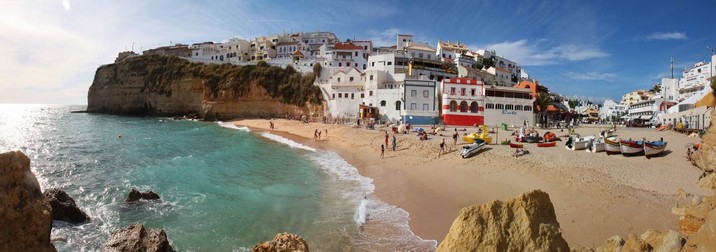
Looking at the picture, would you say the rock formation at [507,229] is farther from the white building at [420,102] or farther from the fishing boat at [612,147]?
the white building at [420,102]


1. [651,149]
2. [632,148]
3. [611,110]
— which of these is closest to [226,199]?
[632,148]

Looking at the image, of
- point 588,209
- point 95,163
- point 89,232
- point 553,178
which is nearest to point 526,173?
point 553,178

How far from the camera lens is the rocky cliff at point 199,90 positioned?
68875mm

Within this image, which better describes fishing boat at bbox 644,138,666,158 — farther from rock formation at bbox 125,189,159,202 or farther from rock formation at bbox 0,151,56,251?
rock formation at bbox 0,151,56,251

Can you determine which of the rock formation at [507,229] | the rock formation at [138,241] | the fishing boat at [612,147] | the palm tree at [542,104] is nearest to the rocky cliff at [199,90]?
the palm tree at [542,104]

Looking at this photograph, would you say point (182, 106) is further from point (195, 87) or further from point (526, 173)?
point (526, 173)

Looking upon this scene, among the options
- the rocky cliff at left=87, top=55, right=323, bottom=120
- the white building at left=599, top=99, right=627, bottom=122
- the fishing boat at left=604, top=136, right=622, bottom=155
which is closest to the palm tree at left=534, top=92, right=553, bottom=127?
the fishing boat at left=604, top=136, right=622, bottom=155

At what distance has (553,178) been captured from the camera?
57.3ft

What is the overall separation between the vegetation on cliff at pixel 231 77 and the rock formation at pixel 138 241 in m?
52.7

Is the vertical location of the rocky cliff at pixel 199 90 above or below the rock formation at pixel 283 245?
above

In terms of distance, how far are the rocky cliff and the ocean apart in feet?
120

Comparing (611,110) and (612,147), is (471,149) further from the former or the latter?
(611,110)

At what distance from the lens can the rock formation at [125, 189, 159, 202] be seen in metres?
16.1

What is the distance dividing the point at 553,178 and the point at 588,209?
14.6 feet
